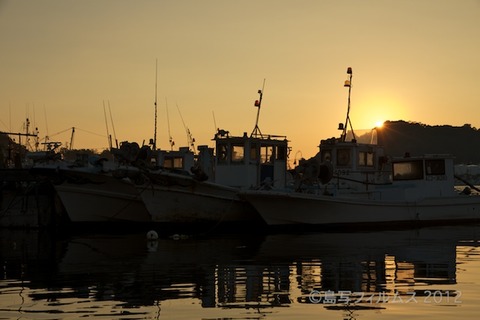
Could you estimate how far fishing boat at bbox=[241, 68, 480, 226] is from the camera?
99.7ft

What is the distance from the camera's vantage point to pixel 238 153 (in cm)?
3272

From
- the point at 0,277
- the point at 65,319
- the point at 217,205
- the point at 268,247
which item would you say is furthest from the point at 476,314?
the point at 217,205

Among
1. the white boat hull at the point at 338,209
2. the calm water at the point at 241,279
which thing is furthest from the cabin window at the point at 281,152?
the calm water at the point at 241,279

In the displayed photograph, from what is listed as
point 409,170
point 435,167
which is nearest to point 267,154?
point 409,170

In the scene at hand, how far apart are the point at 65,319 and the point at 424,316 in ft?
16.4

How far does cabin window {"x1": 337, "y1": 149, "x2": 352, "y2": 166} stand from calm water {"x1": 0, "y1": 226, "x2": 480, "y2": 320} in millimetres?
8493

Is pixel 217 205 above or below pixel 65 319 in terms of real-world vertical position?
above

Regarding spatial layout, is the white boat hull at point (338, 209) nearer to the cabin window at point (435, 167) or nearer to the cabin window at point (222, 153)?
the cabin window at point (435, 167)

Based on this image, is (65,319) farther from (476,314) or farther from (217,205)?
(217,205)

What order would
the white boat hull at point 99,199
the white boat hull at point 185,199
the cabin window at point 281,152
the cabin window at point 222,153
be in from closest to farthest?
the white boat hull at point 185,199 < the white boat hull at point 99,199 < the cabin window at point 222,153 < the cabin window at point 281,152

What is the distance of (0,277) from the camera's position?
16703 mm

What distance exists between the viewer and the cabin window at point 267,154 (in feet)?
108

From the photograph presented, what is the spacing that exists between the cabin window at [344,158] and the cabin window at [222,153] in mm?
4939

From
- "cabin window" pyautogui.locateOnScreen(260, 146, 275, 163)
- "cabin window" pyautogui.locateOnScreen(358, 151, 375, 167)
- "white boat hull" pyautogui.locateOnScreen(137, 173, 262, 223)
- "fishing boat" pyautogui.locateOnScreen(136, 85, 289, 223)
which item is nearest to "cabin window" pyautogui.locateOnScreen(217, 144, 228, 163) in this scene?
"fishing boat" pyautogui.locateOnScreen(136, 85, 289, 223)
